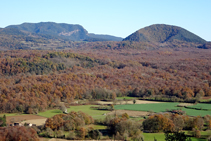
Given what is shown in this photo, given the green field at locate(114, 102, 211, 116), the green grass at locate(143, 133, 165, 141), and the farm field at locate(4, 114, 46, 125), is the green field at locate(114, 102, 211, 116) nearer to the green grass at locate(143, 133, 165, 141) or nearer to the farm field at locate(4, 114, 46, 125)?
the green grass at locate(143, 133, 165, 141)

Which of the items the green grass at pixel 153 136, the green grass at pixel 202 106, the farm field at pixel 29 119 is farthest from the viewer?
the green grass at pixel 202 106

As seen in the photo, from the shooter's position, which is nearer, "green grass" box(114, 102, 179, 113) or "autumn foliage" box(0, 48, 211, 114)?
"green grass" box(114, 102, 179, 113)

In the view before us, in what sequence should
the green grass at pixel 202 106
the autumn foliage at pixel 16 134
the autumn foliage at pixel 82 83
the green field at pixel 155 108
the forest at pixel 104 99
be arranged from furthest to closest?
1. the autumn foliage at pixel 82 83
2. the green grass at pixel 202 106
3. the green field at pixel 155 108
4. the forest at pixel 104 99
5. the autumn foliage at pixel 16 134

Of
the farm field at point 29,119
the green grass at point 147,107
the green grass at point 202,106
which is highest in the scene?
the green grass at point 202,106

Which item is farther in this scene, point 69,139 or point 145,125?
point 145,125

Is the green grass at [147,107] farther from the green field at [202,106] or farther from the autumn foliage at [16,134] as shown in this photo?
the autumn foliage at [16,134]

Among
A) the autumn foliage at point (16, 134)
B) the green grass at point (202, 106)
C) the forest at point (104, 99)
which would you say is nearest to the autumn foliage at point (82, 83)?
the forest at point (104, 99)

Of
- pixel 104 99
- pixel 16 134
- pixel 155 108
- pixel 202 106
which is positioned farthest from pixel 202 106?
Result: pixel 16 134

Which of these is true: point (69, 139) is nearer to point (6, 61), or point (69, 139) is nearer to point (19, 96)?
point (19, 96)

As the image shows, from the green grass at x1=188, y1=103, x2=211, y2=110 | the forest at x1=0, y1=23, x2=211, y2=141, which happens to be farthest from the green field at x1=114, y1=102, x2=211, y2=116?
the green grass at x1=188, y1=103, x2=211, y2=110

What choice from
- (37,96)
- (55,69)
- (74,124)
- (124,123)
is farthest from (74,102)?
(55,69)

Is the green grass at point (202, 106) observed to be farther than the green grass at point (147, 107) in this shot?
No
